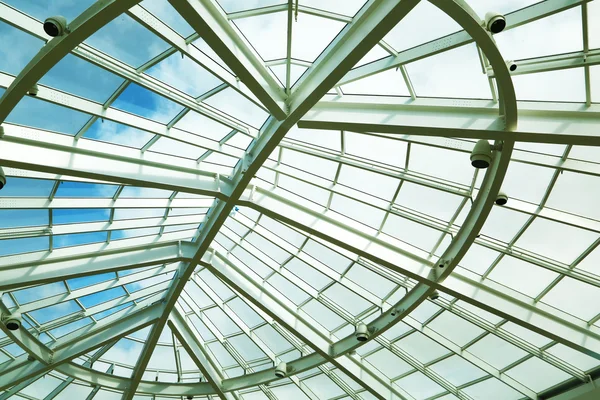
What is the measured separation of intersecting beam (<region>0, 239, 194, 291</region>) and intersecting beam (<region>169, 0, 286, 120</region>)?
980 cm

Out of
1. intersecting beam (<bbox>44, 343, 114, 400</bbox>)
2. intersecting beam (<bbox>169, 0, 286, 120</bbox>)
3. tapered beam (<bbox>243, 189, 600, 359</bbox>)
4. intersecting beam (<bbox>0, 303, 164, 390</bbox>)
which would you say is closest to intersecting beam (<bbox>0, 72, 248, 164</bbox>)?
tapered beam (<bbox>243, 189, 600, 359</bbox>)

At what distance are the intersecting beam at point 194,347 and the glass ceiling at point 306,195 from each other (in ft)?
0.42

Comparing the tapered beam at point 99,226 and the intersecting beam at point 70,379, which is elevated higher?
the tapered beam at point 99,226

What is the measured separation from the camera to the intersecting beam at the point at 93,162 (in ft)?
41.7

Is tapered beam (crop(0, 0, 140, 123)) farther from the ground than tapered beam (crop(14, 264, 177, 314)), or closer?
closer

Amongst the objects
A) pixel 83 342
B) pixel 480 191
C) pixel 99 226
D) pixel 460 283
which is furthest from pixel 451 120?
pixel 83 342

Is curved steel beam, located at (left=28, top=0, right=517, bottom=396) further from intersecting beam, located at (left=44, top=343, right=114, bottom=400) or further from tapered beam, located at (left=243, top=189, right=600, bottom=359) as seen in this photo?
intersecting beam, located at (left=44, top=343, right=114, bottom=400)

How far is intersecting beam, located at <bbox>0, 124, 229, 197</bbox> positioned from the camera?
12703 millimetres

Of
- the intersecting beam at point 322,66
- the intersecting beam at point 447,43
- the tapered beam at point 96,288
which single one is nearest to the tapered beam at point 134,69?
the intersecting beam at point 322,66

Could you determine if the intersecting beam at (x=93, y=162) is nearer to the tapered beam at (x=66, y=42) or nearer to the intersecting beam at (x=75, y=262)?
the tapered beam at (x=66, y=42)

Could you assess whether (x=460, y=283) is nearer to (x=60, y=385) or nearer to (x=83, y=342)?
(x=83, y=342)

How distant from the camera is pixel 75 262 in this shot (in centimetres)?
1820

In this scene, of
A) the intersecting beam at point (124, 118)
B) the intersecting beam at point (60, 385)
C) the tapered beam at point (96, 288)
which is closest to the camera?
the intersecting beam at point (124, 118)

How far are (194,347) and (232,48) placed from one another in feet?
60.8
